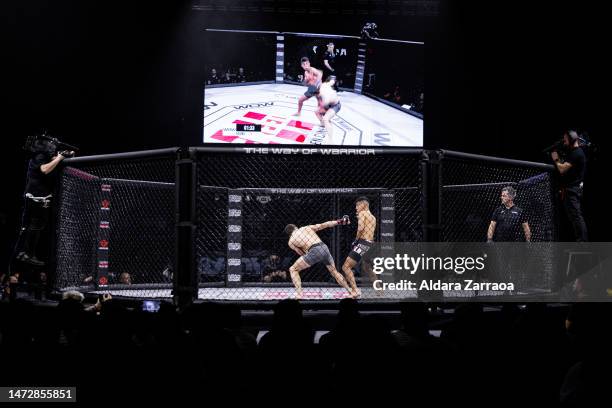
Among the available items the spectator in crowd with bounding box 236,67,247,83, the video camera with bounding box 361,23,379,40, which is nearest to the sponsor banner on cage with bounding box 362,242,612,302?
the spectator in crowd with bounding box 236,67,247,83

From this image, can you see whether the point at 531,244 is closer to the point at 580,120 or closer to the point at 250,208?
the point at 250,208

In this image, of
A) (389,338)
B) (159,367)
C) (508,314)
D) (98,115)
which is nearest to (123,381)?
(159,367)

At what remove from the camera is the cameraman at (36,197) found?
5.94 meters

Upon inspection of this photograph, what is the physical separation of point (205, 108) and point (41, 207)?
475 centimetres

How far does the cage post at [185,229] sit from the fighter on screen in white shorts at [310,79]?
625 cm

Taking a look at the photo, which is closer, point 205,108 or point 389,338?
point 389,338

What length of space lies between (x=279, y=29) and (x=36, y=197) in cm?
601

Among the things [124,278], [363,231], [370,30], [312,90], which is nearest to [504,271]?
[363,231]

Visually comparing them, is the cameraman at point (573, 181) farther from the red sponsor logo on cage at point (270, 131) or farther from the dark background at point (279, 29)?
the red sponsor logo on cage at point (270, 131)

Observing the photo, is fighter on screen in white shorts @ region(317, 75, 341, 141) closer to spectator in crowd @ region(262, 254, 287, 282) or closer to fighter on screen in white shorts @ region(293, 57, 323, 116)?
fighter on screen in white shorts @ region(293, 57, 323, 116)

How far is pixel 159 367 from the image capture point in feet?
7.84

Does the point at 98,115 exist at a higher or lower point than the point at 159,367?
higher

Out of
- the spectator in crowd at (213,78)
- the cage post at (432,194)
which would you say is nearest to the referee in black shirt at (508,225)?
the cage post at (432,194)

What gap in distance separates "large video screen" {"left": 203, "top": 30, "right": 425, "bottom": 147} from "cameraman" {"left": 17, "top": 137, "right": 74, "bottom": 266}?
449 cm
